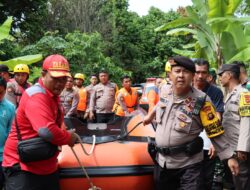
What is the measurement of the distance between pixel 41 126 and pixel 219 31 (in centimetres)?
523

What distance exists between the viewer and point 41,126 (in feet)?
9.55

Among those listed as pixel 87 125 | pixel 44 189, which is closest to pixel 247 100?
pixel 44 189

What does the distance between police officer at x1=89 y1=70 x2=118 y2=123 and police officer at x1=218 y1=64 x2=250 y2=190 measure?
197 inches

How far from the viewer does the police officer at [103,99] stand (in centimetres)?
884

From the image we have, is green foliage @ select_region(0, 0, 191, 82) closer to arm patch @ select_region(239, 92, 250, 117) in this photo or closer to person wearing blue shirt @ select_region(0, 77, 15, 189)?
person wearing blue shirt @ select_region(0, 77, 15, 189)

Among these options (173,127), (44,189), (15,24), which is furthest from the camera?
(15,24)

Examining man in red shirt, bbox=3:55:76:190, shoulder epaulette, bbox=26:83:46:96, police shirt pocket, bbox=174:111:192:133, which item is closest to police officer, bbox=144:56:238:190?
police shirt pocket, bbox=174:111:192:133

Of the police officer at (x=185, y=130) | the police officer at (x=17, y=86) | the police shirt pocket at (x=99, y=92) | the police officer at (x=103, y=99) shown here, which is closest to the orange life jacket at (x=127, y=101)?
the police officer at (x=103, y=99)

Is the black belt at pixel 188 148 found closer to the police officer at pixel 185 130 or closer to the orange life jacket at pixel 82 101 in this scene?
the police officer at pixel 185 130

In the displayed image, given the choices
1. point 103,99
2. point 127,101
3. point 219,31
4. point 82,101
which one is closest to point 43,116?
Answer: point 219,31

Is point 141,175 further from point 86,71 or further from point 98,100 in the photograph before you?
point 86,71

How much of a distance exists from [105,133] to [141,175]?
4.64 ft

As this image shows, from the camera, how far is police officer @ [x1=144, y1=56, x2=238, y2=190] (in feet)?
11.1

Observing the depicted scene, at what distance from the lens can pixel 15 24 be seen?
16.0 m
